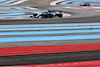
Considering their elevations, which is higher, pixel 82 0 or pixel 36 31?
pixel 36 31

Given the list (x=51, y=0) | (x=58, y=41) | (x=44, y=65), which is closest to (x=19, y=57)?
(x=44, y=65)

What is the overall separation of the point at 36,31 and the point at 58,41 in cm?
280

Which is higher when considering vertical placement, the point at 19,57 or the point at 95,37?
the point at 19,57

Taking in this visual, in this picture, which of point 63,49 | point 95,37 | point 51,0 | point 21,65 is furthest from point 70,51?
point 51,0

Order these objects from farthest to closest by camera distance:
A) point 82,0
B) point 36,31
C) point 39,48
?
point 82,0 → point 36,31 → point 39,48

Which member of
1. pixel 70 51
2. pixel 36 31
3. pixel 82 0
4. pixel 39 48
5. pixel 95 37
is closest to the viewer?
pixel 70 51

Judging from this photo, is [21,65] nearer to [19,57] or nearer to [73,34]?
[19,57]

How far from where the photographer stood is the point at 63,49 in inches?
328

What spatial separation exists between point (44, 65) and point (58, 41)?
156 inches

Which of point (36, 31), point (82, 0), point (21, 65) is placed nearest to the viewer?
point (21, 65)

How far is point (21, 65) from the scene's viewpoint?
620 cm

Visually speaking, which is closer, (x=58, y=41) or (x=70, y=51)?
(x=70, y=51)

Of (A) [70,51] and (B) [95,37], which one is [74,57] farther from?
(B) [95,37]

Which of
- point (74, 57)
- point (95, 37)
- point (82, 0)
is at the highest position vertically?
point (74, 57)
